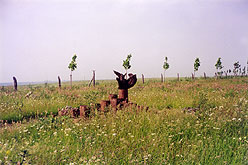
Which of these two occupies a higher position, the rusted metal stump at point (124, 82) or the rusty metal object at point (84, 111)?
the rusted metal stump at point (124, 82)

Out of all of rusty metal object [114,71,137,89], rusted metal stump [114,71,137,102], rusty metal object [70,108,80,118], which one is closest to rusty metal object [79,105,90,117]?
rusty metal object [70,108,80,118]

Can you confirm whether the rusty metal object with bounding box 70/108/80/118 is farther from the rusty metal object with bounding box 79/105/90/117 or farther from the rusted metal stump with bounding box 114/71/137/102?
the rusted metal stump with bounding box 114/71/137/102

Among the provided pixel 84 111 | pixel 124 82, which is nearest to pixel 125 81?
pixel 124 82

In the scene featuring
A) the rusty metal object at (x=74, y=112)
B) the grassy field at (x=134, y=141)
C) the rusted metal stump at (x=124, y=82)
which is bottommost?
the grassy field at (x=134, y=141)

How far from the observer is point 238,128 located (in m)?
4.27

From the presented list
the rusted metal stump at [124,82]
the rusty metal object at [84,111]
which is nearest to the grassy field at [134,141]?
the rusty metal object at [84,111]

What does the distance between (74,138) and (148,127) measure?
185 cm

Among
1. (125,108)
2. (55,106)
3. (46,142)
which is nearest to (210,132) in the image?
(125,108)

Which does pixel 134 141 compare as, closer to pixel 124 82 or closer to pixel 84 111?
pixel 84 111

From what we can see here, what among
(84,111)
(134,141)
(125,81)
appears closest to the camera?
(134,141)

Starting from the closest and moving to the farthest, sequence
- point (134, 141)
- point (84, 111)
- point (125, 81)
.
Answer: point (134, 141)
point (84, 111)
point (125, 81)

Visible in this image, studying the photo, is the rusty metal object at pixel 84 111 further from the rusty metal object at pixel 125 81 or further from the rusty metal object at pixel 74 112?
the rusty metal object at pixel 125 81

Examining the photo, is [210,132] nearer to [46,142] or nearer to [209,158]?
[209,158]

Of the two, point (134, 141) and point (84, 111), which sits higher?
point (84, 111)
